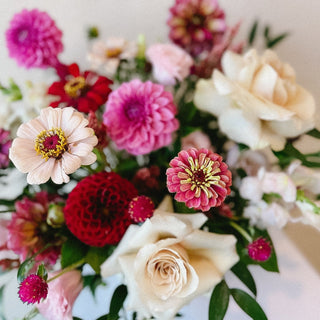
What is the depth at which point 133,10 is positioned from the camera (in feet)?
2.03

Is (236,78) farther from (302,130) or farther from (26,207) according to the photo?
(26,207)

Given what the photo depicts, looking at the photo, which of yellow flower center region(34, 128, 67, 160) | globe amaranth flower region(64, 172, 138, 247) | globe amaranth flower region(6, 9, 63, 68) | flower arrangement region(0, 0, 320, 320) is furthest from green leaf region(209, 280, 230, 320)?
globe amaranth flower region(6, 9, 63, 68)

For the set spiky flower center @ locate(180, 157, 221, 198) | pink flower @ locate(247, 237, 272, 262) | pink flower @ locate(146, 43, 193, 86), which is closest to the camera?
spiky flower center @ locate(180, 157, 221, 198)

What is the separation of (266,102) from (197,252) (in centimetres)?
17

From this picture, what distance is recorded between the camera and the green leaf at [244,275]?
0.33 m

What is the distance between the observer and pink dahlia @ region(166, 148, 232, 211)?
198 mm

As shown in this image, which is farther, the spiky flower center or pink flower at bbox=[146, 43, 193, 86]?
pink flower at bbox=[146, 43, 193, 86]

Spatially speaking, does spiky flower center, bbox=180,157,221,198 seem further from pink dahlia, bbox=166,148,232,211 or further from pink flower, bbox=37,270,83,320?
pink flower, bbox=37,270,83,320

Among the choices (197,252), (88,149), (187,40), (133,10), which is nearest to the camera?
(88,149)

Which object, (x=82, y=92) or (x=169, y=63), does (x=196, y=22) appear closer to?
(x=169, y=63)

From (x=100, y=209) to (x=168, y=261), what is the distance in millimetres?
86

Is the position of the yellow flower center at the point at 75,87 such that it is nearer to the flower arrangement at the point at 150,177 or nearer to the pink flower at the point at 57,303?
the flower arrangement at the point at 150,177

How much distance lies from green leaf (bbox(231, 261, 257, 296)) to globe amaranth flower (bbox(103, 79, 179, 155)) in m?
0.16

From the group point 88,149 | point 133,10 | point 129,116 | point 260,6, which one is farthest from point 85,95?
point 260,6
